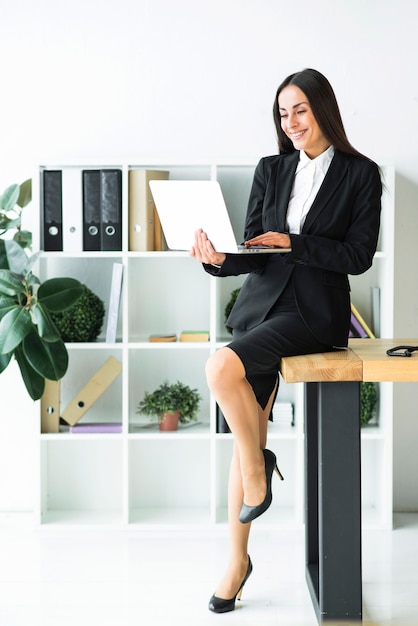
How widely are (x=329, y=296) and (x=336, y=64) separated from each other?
1577mm

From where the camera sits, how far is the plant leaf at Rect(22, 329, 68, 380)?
10.7ft

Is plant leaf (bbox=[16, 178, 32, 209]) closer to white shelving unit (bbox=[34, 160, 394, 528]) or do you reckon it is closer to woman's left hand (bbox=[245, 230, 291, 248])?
white shelving unit (bbox=[34, 160, 394, 528])

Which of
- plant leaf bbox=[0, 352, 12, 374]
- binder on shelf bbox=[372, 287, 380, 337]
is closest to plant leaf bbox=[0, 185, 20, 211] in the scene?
plant leaf bbox=[0, 352, 12, 374]

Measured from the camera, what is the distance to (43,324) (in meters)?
3.13

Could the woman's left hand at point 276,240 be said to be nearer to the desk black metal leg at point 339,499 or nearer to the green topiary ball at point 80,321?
the desk black metal leg at point 339,499

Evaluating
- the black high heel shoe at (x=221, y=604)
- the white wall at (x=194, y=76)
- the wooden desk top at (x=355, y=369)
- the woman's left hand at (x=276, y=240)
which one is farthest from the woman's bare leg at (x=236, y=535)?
the white wall at (x=194, y=76)

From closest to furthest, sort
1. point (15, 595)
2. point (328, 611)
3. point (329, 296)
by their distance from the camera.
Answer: point (328, 611) < point (329, 296) < point (15, 595)

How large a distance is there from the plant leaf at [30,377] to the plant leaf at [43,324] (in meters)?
0.24

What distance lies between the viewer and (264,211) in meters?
2.60

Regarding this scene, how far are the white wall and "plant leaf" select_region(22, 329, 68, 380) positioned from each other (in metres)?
0.83

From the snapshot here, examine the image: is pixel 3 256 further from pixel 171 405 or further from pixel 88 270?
pixel 171 405

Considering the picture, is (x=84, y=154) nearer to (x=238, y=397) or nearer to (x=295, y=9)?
(x=295, y=9)

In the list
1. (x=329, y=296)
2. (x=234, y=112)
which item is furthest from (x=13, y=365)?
(x=329, y=296)

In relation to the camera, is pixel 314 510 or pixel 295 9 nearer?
pixel 314 510
